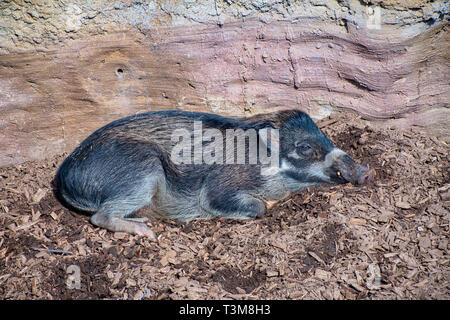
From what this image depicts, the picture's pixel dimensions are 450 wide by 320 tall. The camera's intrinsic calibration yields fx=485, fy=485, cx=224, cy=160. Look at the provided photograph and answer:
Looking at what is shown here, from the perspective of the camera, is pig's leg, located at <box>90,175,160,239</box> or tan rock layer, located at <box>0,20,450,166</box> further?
tan rock layer, located at <box>0,20,450,166</box>

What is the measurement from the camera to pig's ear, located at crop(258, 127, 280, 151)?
5.43 m

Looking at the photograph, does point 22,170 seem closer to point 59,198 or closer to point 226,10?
point 59,198

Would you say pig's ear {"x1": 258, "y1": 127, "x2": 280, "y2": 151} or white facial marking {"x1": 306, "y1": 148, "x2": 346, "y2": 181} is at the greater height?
pig's ear {"x1": 258, "y1": 127, "x2": 280, "y2": 151}

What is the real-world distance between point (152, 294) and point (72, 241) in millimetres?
1144

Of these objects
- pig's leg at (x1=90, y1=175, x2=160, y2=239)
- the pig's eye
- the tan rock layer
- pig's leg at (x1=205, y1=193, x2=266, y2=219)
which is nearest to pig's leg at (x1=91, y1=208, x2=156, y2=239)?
pig's leg at (x1=90, y1=175, x2=160, y2=239)

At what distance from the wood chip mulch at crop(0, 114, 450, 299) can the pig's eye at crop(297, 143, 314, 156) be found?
Result: 467 millimetres

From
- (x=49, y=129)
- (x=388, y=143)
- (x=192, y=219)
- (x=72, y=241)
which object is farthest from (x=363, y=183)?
(x=49, y=129)

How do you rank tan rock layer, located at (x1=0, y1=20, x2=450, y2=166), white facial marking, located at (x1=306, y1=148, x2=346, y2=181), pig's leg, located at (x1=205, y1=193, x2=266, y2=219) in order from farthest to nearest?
tan rock layer, located at (x1=0, y1=20, x2=450, y2=166) < white facial marking, located at (x1=306, y1=148, x2=346, y2=181) < pig's leg, located at (x1=205, y1=193, x2=266, y2=219)

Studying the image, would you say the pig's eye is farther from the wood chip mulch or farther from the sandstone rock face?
the sandstone rock face

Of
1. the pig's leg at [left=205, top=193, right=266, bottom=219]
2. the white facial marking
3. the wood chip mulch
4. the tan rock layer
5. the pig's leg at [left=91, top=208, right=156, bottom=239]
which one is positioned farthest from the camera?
the tan rock layer

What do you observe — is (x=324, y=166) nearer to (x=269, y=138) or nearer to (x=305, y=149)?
(x=305, y=149)

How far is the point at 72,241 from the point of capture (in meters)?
4.83

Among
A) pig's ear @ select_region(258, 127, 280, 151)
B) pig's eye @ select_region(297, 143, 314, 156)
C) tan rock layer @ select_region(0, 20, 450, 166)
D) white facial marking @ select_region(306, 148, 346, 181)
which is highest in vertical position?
tan rock layer @ select_region(0, 20, 450, 166)

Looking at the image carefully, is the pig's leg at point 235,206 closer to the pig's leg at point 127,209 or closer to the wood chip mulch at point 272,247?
the wood chip mulch at point 272,247
